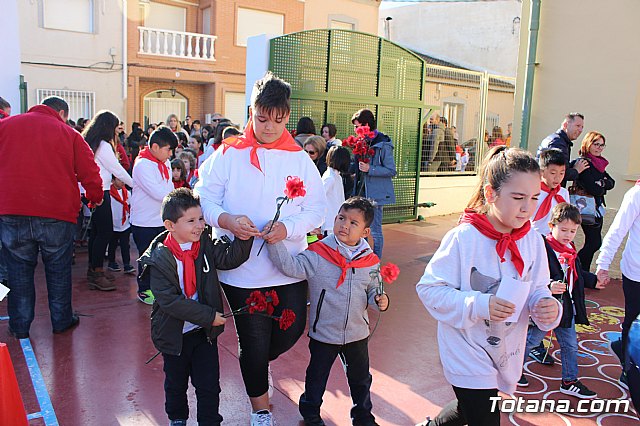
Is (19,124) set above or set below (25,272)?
above

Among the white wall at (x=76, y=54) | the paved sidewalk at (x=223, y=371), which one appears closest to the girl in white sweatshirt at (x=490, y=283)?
the paved sidewalk at (x=223, y=371)

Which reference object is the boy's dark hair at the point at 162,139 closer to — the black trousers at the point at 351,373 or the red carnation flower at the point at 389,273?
the black trousers at the point at 351,373

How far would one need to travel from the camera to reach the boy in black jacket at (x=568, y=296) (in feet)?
12.7

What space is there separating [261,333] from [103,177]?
3758 millimetres

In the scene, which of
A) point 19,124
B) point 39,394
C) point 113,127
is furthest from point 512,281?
point 113,127

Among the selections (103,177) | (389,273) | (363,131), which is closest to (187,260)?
(389,273)

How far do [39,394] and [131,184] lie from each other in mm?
2508

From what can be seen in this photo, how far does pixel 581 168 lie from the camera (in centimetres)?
615

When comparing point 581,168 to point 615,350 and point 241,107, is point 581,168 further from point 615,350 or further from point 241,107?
point 241,107

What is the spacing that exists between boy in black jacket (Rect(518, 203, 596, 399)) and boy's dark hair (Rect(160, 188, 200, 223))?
241cm

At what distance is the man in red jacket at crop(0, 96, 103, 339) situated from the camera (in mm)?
4371

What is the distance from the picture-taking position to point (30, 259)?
14.9 ft

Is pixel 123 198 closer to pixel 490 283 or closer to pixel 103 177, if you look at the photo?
pixel 103 177

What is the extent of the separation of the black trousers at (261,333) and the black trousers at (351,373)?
0.79ft
